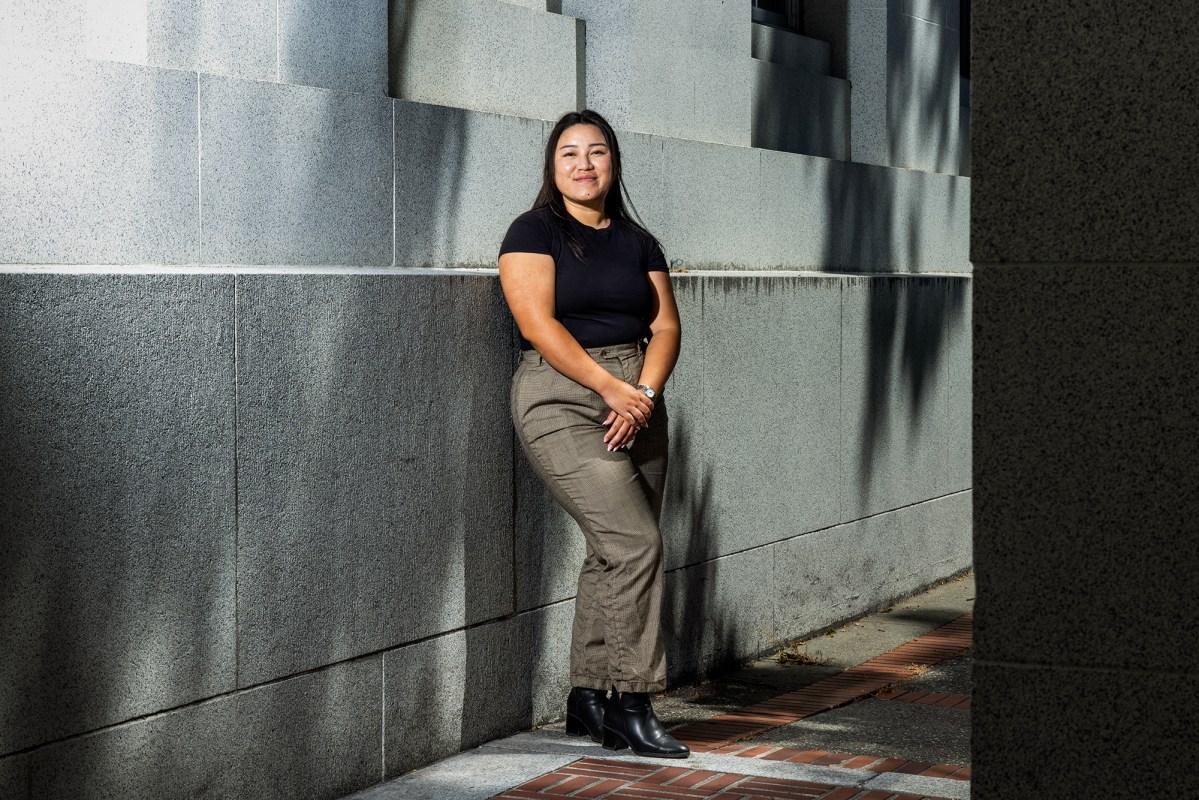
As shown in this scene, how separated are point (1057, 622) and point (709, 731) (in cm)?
302

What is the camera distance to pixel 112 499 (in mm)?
4543

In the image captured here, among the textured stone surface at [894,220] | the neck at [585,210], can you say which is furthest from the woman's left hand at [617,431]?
the textured stone surface at [894,220]

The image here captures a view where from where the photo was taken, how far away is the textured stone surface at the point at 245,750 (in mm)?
4504

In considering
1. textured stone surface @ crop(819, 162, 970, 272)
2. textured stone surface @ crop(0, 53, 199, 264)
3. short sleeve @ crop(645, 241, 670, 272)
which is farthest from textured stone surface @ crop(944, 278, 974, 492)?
textured stone surface @ crop(0, 53, 199, 264)

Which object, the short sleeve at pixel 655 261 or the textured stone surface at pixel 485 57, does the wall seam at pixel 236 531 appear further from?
the textured stone surface at pixel 485 57

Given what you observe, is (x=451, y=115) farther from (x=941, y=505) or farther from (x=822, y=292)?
(x=941, y=505)

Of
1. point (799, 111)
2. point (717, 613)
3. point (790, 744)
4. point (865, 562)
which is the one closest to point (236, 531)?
point (790, 744)

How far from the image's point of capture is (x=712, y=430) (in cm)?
764

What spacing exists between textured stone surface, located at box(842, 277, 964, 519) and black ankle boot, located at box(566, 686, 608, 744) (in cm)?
325

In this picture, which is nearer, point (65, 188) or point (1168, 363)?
point (1168, 363)

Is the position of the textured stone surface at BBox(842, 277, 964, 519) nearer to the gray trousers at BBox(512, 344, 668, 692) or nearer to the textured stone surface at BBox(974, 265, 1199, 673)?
the gray trousers at BBox(512, 344, 668, 692)

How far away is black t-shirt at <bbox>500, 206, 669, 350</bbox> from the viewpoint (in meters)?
5.79

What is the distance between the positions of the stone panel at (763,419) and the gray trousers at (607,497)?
1475 millimetres

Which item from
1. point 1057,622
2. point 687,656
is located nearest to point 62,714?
point 1057,622
